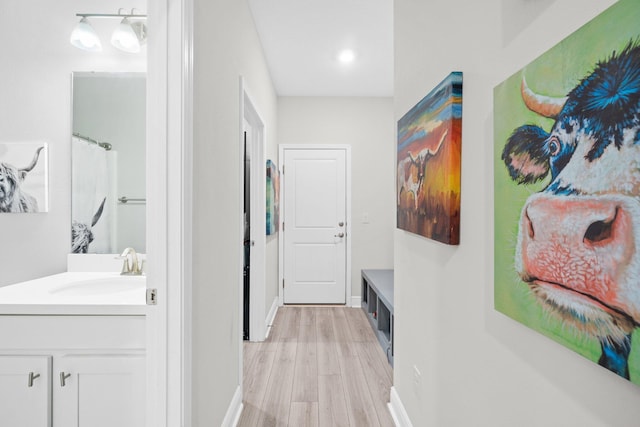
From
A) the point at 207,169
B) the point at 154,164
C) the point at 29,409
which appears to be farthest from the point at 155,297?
the point at 29,409

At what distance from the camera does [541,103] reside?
0.72m

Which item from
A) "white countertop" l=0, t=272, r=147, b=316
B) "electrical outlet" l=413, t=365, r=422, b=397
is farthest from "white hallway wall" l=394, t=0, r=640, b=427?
"white countertop" l=0, t=272, r=147, b=316

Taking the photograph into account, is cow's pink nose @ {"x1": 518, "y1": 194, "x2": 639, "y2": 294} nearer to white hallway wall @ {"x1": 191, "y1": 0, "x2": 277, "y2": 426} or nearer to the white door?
white hallway wall @ {"x1": 191, "y1": 0, "x2": 277, "y2": 426}

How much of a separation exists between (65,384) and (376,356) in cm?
217

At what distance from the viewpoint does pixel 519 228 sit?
799mm

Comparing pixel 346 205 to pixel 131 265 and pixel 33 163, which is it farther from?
pixel 33 163

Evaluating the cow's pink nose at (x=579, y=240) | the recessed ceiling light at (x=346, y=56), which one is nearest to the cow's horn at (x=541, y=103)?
the cow's pink nose at (x=579, y=240)

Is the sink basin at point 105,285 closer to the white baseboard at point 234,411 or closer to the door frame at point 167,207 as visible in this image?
the door frame at point 167,207

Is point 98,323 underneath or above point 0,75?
underneath

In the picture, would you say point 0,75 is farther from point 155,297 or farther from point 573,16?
point 573,16

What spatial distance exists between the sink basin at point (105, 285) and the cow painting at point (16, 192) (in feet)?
2.00

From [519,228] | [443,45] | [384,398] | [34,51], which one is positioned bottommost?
[384,398]

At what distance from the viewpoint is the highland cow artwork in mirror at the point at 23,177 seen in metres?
1.86

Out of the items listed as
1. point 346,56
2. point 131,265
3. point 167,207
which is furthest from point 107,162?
point 346,56
